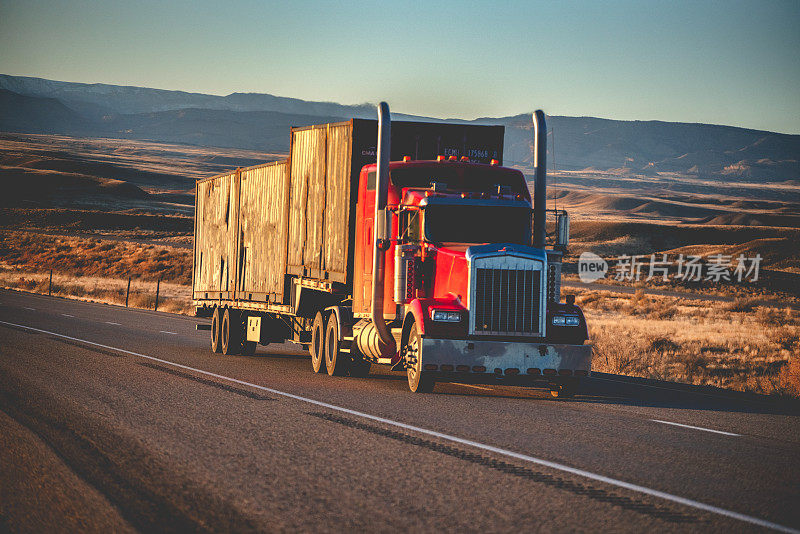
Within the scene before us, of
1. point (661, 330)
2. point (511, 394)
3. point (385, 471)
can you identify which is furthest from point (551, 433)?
point (661, 330)

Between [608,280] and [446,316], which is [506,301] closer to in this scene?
[446,316]

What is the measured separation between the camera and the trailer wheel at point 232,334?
21125mm

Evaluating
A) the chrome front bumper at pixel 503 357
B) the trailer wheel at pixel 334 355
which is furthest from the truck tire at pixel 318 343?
the chrome front bumper at pixel 503 357

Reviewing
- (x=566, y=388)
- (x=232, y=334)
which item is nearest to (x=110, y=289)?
(x=232, y=334)

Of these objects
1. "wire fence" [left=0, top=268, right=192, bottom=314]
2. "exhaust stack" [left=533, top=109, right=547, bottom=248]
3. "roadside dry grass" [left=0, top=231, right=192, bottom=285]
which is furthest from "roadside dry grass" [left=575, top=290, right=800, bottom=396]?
"roadside dry grass" [left=0, top=231, right=192, bottom=285]

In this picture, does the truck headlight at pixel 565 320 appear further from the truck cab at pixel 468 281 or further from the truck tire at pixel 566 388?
the truck tire at pixel 566 388

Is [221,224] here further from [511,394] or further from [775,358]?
[775,358]

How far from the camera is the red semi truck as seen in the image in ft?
42.7

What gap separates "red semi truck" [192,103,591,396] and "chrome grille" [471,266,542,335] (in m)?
0.02

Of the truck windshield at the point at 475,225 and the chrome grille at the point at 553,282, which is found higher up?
the truck windshield at the point at 475,225

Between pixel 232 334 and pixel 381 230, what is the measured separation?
27.5 feet

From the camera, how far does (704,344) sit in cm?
2747

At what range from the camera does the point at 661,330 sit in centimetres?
3216

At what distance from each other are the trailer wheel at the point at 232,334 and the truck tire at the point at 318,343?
4.27 metres
